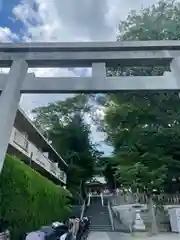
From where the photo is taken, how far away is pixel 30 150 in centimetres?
1447

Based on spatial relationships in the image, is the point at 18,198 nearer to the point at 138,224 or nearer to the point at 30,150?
the point at 30,150

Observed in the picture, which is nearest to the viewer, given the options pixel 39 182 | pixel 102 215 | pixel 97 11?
pixel 97 11

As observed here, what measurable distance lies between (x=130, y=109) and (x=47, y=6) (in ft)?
24.5

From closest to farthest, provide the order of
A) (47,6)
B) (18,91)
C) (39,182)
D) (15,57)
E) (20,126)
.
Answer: (18,91), (15,57), (47,6), (39,182), (20,126)

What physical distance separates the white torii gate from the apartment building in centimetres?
750

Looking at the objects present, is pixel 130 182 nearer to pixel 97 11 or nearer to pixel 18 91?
pixel 97 11

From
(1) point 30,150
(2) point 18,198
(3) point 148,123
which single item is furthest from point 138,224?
(2) point 18,198

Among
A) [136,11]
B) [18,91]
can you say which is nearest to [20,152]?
[136,11]

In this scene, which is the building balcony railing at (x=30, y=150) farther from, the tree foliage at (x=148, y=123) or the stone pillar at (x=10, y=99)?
the stone pillar at (x=10, y=99)

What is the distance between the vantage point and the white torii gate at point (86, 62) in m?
3.60

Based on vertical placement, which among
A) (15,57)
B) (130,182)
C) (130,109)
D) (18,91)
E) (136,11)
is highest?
(136,11)

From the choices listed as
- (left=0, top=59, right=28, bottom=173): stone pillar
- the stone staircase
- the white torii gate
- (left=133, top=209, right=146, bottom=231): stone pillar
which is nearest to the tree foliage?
(left=133, top=209, right=146, bottom=231): stone pillar

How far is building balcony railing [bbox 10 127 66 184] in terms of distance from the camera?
39.6 ft

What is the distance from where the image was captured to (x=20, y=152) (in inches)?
514
